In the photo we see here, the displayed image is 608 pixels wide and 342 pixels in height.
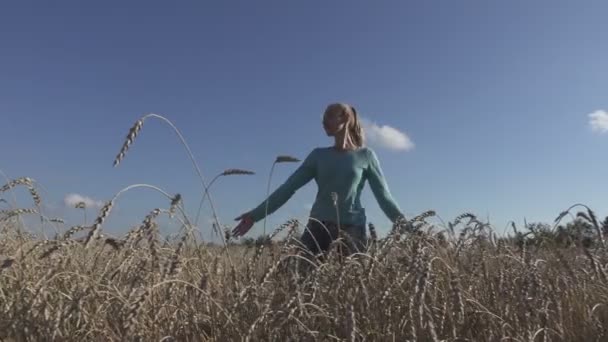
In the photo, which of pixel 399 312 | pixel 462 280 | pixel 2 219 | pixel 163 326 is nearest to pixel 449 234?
pixel 462 280

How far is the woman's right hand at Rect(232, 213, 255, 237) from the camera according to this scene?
171 inches

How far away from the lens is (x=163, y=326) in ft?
8.34

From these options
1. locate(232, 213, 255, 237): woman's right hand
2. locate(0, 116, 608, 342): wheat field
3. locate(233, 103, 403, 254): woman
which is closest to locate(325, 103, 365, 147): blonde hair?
locate(233, 103, 403, 254): woman

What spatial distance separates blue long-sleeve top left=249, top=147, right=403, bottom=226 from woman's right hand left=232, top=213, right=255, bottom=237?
0.55 ft

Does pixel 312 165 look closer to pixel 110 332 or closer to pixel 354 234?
pixel 354 234

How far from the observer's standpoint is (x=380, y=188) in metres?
4.82

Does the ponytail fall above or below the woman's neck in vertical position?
above

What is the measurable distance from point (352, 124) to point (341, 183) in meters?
0.58

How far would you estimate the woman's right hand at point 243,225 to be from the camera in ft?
14.3

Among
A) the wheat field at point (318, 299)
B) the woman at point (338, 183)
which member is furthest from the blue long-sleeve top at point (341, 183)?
the wheat field at point (318, 299)

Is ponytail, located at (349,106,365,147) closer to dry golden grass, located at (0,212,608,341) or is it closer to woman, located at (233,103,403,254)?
woman, located at (233,103,403,254)

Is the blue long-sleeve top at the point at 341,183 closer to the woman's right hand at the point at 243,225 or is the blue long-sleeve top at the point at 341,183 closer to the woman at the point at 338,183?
the woman at the point at 338,183

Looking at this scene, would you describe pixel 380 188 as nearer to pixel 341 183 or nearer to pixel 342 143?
pixel 341 183

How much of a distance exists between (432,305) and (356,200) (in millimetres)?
2268
